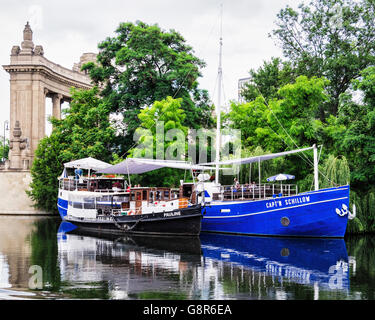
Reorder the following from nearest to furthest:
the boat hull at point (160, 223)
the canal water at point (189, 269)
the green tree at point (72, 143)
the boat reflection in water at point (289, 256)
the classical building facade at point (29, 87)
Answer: the canal water at point (189, 269), the boat reflection in water at point (289, 256), the boat hull at point (160, 223), the green tree at point (72, 143), the classical building facade at point (29, 87)

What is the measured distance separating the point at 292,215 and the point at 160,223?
7867 mm

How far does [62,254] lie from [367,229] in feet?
66.7

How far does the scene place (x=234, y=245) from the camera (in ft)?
88.4

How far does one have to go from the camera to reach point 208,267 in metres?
19.4

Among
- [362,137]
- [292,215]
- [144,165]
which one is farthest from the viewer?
[144,165]

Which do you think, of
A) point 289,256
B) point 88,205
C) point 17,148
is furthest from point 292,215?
point 17,148

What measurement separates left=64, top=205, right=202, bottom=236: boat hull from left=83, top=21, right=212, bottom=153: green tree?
61.5 feet

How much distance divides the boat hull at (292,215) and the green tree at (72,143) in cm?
2376

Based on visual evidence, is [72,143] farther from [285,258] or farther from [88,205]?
[285,258]

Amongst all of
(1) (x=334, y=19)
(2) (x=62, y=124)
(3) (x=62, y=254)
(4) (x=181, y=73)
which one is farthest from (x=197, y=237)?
(2) (x=62, y=124)

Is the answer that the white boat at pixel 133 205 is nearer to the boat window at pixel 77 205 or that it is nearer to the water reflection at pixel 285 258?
the boat window at pixel 77 205

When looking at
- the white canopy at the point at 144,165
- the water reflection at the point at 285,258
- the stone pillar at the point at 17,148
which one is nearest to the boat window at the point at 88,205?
the white canopy at the point at 144,165

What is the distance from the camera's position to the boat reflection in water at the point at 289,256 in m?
17.2

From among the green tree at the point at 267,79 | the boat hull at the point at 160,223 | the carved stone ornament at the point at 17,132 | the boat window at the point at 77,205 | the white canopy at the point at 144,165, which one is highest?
the green tree at the point at 267,79
